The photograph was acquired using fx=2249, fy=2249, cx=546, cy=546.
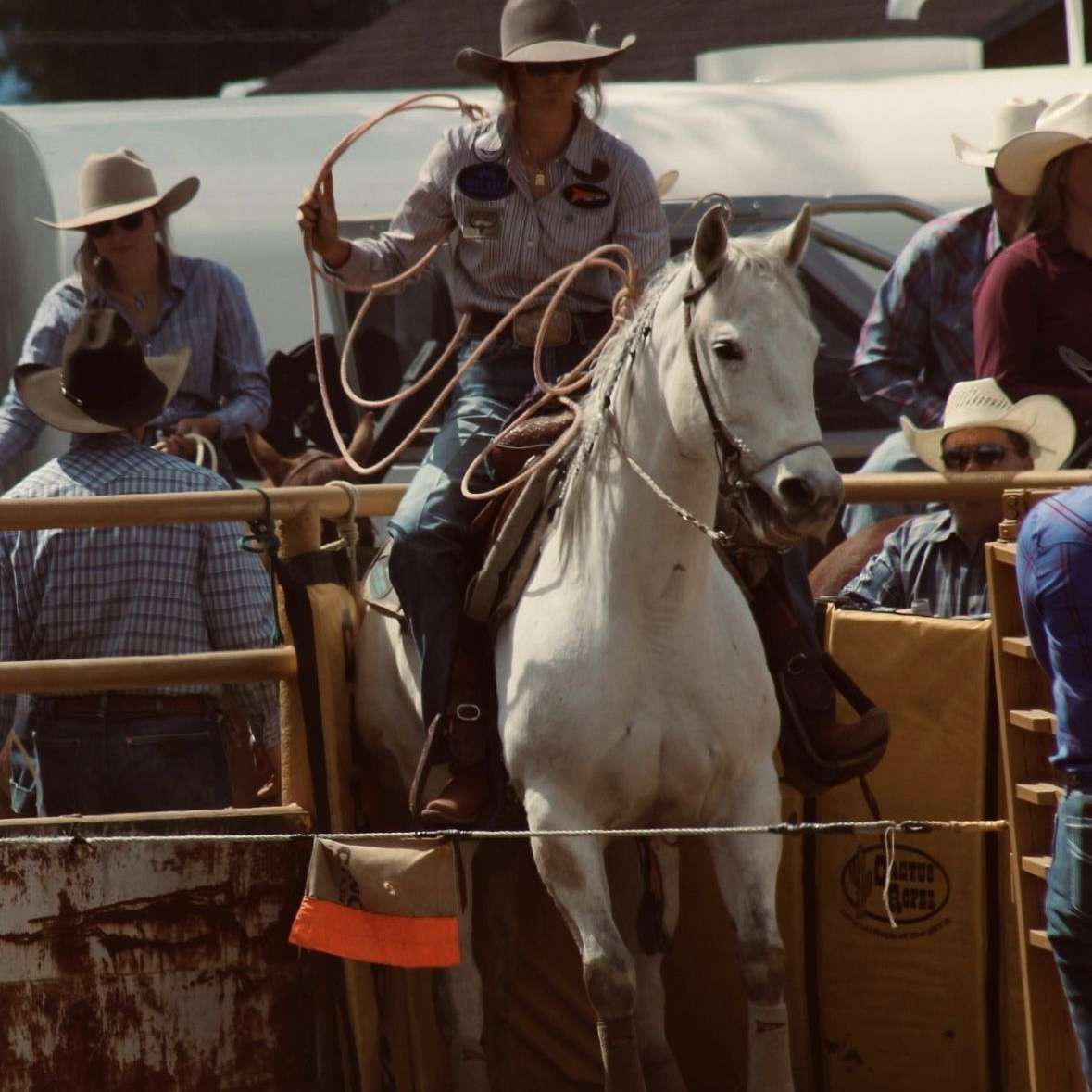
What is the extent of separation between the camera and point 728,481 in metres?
4.81

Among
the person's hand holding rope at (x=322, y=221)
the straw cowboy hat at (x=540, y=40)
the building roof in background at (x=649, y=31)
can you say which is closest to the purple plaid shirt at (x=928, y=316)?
the straw cowboy hat at (x=540, y=40)

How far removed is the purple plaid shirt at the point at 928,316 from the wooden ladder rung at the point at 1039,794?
11.8 ft

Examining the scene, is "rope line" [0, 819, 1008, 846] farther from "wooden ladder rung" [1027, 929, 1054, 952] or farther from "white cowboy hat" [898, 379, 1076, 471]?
"white cowboy hat" [898, 379, 1076, 471]

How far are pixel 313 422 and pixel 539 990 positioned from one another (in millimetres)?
4552

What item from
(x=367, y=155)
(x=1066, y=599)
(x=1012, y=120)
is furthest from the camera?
(x=367, y=155)

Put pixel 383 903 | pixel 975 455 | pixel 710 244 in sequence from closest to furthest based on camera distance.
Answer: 1. pixel 710 244
2. pixel 383 903
3. pixel 975 455

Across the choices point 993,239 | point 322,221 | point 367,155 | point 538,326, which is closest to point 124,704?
point 322,221

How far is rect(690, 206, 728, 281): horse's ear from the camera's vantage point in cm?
488

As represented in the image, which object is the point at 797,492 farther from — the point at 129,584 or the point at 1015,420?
the point at 129,584

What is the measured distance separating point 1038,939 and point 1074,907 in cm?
50

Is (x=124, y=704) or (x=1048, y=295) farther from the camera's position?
(x=1048, y=295)

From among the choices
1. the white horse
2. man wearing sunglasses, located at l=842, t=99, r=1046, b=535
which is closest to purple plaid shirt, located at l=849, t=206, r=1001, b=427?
man wearing sunglasses, located at l=842, t=99, r=1046, b=535

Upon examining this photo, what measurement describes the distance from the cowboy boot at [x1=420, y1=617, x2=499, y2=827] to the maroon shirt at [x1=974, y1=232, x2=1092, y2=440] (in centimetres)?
197

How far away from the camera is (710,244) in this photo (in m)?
4.91
